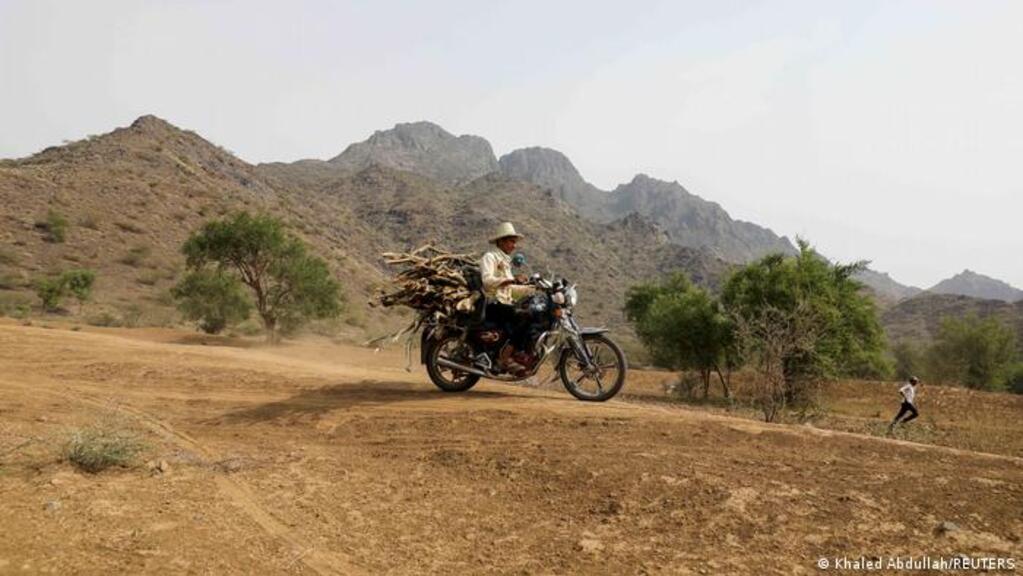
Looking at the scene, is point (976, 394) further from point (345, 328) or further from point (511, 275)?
point (345, 328)

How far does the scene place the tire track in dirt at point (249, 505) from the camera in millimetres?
4141

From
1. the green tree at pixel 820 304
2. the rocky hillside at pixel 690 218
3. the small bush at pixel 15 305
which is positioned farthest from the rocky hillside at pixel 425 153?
the green tree at pixel 820 304

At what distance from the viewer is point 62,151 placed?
59438 millimetres

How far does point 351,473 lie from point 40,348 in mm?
10342

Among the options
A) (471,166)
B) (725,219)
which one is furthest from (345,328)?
(725,219)

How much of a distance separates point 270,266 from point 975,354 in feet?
138

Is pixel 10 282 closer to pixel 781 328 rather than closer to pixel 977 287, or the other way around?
pixel 781 328

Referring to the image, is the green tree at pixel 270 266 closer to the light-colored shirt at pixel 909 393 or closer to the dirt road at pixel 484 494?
the dirt road at pixel 484 494

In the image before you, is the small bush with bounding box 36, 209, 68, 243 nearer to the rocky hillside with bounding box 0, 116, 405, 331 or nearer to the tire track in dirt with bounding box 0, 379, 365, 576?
the rocky hillside with bounding box 0, 116, 405, 331

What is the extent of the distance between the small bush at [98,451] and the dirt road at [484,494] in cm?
14

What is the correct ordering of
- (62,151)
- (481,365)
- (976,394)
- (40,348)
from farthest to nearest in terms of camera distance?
(62,151)
(976,394)
(40,348)
(481,365)

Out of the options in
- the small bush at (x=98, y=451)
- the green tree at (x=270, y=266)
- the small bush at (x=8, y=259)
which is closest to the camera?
the small bush at (x=98, y=451)

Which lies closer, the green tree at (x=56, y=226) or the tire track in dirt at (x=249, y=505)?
the tire track in dirt at (x=249, y=505)

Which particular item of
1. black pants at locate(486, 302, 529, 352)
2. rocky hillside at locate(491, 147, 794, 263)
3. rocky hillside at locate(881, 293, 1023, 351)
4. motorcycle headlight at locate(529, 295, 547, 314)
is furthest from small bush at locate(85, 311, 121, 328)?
rocky hillside at locate(491, 147, 794, 263)
